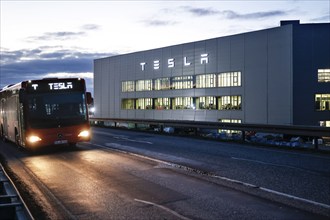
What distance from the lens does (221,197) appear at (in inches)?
298

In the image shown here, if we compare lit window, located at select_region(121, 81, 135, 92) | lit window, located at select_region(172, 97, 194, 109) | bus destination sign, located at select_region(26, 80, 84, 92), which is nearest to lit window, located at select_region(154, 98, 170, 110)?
lit window, located at select_region(172, 97, 194, 109)

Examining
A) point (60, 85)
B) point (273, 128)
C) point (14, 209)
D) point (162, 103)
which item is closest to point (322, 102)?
point (162, 103)

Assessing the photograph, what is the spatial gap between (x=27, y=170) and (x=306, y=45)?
4043 cm

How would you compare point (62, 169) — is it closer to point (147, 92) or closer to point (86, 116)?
point (86, 116)

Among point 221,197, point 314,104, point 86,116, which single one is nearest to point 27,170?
point 86,116

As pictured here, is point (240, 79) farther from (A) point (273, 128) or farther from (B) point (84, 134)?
(B) point (84, 134)

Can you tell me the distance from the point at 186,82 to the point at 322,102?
20.9m

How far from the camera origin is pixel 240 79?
165 feet

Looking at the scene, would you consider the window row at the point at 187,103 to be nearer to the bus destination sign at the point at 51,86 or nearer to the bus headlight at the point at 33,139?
Answer: the bus destination sign at the point at 51,86

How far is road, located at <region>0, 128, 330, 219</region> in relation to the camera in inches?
263

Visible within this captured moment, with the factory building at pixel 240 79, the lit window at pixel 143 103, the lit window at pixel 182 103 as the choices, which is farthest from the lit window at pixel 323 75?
the lit window at pixel 143 103

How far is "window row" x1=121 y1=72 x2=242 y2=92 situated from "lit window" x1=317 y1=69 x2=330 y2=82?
9.84m

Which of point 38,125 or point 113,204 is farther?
point 38,125

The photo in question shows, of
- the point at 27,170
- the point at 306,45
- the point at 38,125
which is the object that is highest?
the point at 306,45
